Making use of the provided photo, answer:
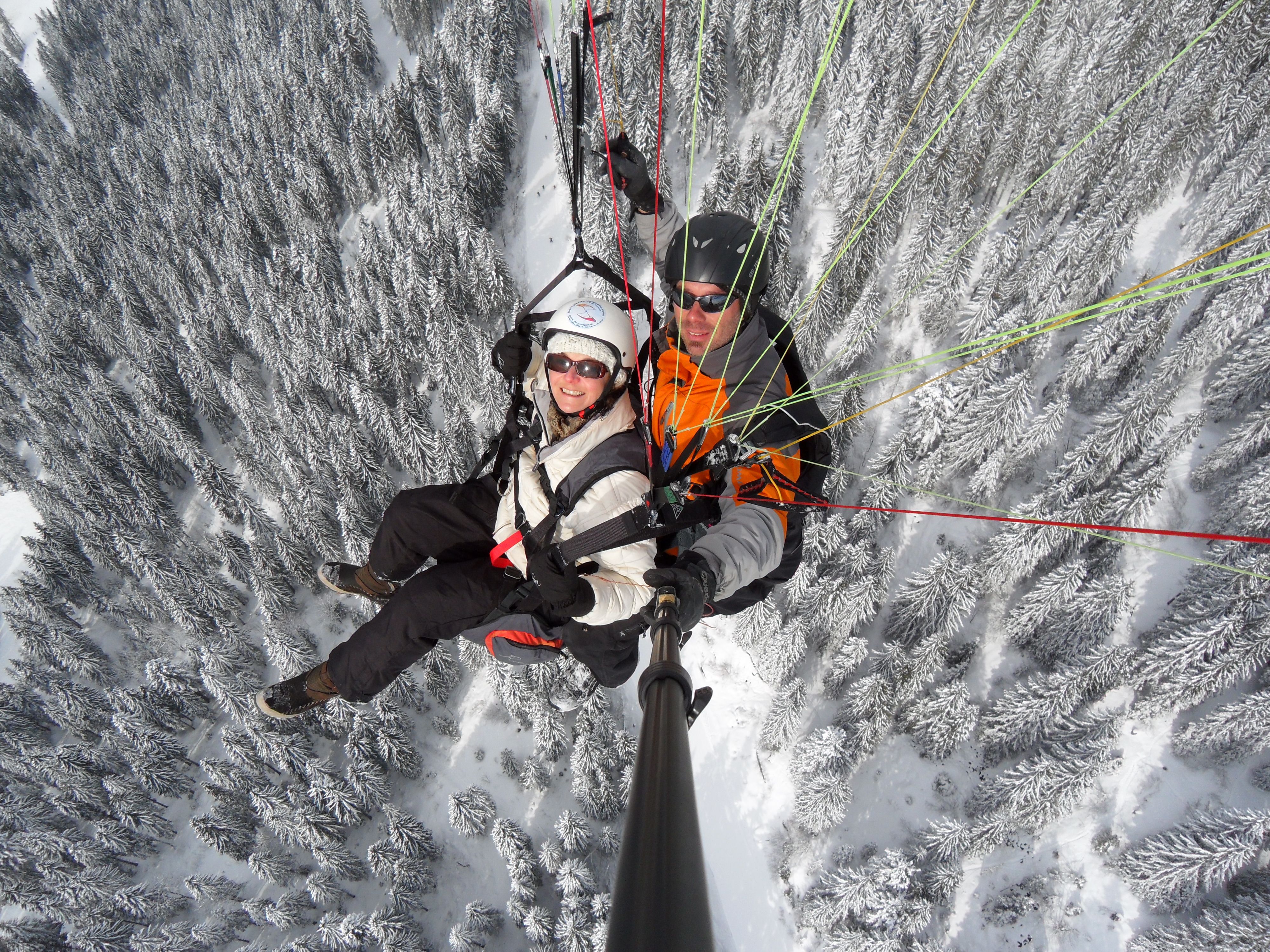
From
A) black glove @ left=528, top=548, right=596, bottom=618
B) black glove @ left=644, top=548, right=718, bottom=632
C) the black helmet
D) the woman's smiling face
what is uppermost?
the black helmet

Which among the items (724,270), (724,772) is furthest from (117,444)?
(724,270)

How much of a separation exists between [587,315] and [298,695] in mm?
6527

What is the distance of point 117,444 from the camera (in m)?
35.2

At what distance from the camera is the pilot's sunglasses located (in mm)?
5988

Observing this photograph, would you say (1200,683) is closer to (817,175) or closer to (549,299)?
(817,175)

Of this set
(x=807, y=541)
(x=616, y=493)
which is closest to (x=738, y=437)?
(x=616, y=493)

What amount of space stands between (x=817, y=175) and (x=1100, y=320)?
50.8 feet

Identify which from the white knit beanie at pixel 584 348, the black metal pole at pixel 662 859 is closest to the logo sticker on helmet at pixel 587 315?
the white knit beanie at pixel 584 348

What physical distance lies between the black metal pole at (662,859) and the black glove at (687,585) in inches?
56.7

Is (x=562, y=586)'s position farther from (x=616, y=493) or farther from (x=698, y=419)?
(x=698, y=419)

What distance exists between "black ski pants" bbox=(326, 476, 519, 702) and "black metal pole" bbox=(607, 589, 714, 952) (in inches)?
160

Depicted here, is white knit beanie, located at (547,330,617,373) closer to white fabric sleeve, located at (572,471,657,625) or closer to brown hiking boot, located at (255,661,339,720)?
white fabric sleeve, located at (572,471,657,625)

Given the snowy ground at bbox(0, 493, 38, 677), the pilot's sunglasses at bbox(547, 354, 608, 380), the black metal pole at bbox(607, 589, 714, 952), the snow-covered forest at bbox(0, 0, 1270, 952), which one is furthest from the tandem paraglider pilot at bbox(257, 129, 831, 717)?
the snowy ground at bbox(0, 493, 38, 677)

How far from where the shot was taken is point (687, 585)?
4.41m
